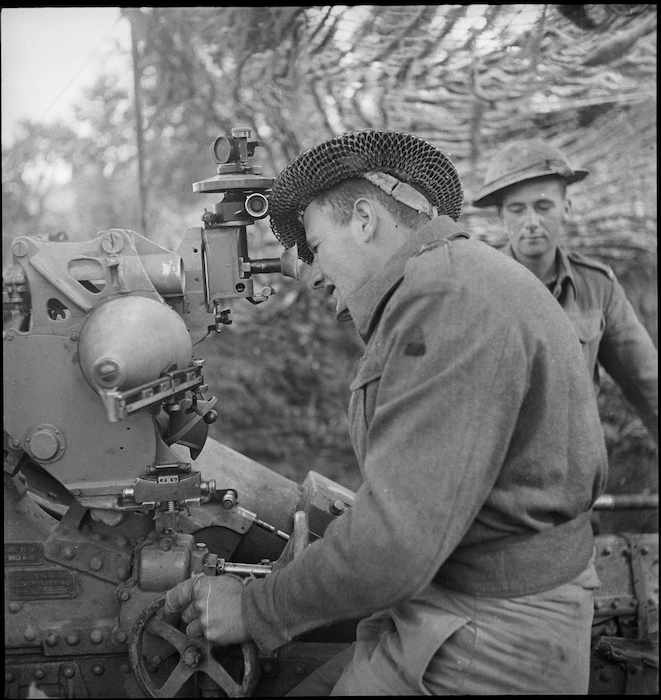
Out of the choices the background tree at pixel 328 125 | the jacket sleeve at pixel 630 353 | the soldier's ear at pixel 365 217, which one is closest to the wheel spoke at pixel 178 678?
the soldier's ear at pixel 365 217

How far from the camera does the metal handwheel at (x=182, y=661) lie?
1946 millimetres

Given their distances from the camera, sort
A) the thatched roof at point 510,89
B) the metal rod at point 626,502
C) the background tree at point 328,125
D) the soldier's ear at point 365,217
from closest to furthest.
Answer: the soldier's ear at point 365,217 < the metal rod at point 626,502 < the thatched roof at point 510,89 < the background tree at point 328,125

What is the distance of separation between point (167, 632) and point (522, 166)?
2.74 m

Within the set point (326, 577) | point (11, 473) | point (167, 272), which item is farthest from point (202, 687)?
point (167, 272)

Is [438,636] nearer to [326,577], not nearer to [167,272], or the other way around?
[326,577]

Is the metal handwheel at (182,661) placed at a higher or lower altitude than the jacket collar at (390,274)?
lower

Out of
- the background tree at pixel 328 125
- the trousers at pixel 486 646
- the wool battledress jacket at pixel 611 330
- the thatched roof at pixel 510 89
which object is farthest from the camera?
the background tree at pixel 328 125

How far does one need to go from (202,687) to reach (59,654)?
43cm

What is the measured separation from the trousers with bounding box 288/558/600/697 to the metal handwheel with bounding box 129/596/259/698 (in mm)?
279

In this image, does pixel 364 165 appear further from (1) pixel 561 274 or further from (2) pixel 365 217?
(1) pixel 561 274

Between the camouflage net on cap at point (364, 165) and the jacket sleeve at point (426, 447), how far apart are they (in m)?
0.45

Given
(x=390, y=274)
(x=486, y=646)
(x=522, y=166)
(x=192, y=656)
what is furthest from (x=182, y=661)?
(x=522, y=166)

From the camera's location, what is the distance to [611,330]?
3836mm

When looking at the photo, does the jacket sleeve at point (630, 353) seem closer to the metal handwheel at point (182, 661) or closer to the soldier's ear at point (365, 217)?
the soldier's ear at point (365, 217)
